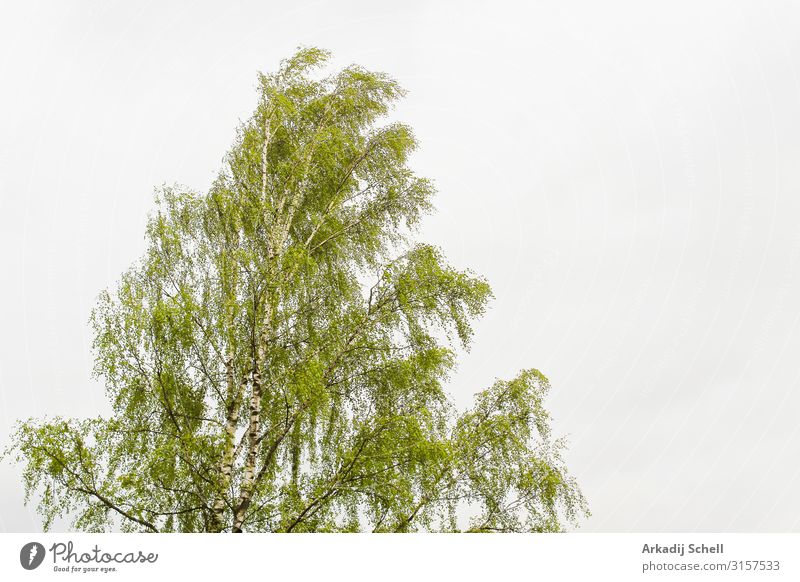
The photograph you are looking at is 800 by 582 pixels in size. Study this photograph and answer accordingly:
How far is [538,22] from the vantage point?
35125mm

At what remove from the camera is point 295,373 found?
1023 cm

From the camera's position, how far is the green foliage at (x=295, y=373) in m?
9.52

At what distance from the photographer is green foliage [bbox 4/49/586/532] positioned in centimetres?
952
